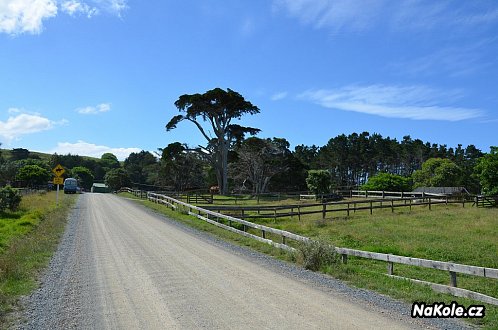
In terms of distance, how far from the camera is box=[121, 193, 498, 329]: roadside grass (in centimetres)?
866

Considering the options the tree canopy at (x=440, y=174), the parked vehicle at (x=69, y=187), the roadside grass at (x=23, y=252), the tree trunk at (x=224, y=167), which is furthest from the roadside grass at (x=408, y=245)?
the tree canopy at (x=440, y=174)

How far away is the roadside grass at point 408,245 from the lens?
8.66 meters

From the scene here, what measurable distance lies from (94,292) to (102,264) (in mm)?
2795

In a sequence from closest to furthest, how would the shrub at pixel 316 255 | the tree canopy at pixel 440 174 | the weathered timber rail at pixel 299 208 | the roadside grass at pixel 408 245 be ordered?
1. the roadside grass at pixel 408 245
2. the shrub at pixel 316 255
3. the weathered timber rail at pixel 299 208
4. the tree canopy at pixel 440 174

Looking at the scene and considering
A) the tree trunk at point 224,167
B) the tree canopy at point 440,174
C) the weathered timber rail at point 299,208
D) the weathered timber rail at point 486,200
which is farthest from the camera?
the tree canopy at point 440,174

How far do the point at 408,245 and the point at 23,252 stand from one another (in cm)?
1313

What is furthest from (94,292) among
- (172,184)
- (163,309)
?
(172,184)

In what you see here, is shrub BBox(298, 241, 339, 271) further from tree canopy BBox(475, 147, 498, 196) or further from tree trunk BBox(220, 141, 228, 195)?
tree trunk BBox(220, 141, 228, 195)

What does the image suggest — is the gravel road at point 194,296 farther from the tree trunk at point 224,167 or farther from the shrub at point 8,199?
the tree trunk at point 224,167

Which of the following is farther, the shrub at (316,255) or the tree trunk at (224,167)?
the tree trunk at (224,167)

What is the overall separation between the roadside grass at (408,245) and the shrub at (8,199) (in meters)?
→ 9.69

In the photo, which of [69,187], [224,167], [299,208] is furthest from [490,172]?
[69,187]

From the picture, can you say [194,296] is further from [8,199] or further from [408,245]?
[8,199]

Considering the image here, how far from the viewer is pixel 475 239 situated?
54.1 feet
